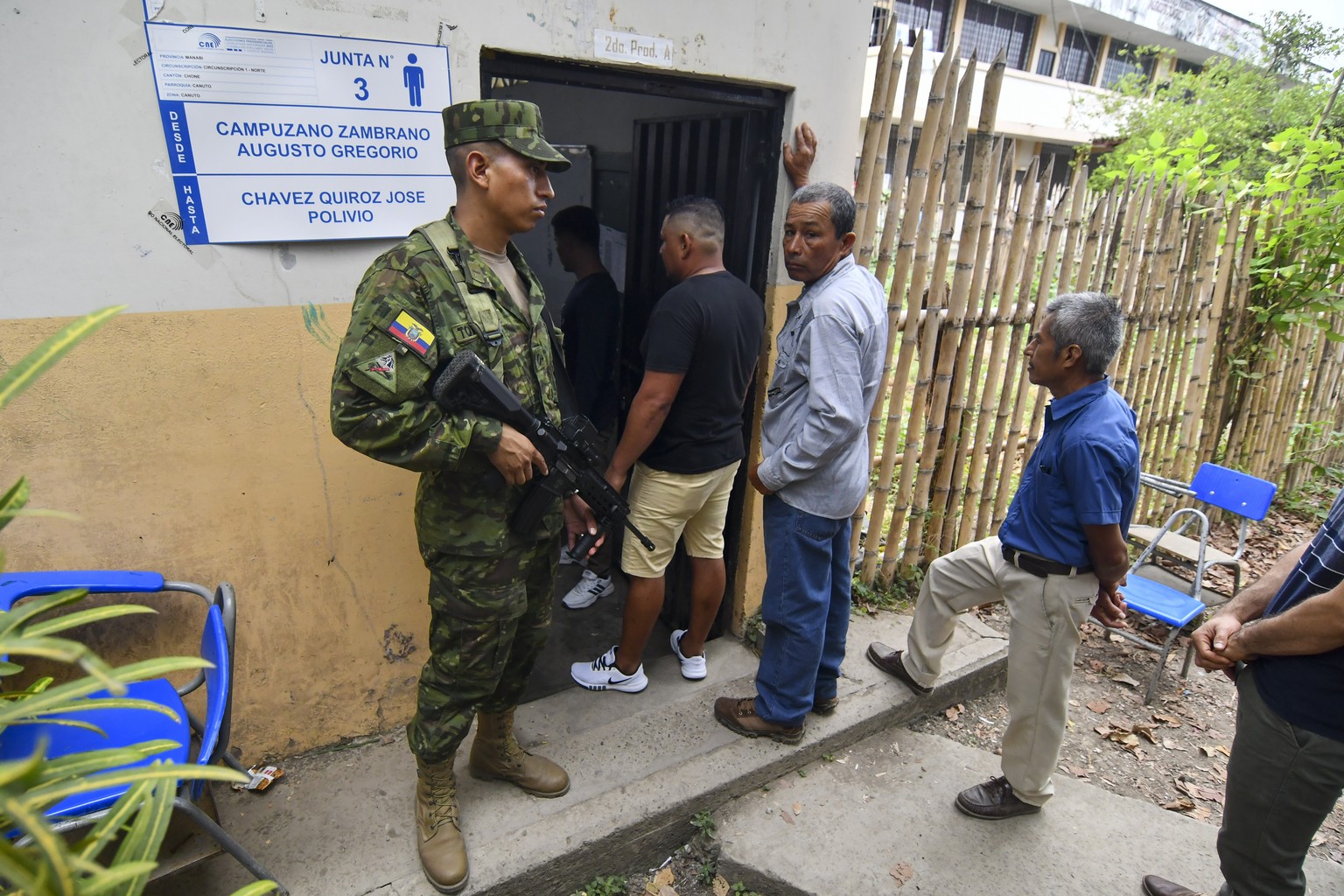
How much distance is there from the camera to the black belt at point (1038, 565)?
97.4 inches

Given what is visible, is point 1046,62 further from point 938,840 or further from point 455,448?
point 455,448

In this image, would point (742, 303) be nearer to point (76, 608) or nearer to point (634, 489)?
point (634, 489)

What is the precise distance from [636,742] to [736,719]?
396mm

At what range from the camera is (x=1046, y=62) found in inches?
736

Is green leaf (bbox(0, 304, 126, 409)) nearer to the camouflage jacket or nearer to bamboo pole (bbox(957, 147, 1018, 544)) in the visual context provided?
the camouflage jacket

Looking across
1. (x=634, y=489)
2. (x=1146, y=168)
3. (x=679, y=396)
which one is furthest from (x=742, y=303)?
(x=1146, y=168)

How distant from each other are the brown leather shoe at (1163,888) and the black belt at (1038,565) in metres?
1.01

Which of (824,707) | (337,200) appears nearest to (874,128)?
(337,200)

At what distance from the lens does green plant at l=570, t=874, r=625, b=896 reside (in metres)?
2.37

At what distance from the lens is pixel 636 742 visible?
277 centimetres

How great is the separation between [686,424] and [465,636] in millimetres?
1123

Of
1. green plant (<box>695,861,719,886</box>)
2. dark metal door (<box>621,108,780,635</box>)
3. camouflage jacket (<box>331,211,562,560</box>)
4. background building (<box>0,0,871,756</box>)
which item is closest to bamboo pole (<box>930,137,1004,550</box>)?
background building (<box>0,0,871,756</box>)

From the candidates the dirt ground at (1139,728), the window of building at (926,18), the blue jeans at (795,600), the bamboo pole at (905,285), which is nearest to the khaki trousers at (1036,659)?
the dirt ground at (1139,728)

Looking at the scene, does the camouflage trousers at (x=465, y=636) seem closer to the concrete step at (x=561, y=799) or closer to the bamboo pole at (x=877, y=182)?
the concrete step at (x=561, y=799)
